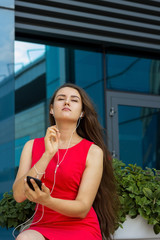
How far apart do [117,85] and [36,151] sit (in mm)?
3824

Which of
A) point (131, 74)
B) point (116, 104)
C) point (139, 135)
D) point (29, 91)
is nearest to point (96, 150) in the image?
point (29, 91)

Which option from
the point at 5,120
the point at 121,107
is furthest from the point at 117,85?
the point at 5,120

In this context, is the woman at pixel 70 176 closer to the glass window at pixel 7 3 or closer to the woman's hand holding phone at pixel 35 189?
the woman's hand holding phone at pixel 35 189

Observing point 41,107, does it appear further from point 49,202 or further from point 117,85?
point 49,202

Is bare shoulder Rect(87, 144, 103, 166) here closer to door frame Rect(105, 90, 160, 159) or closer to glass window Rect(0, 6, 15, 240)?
glass window Rect(0, 6, 15, 240)

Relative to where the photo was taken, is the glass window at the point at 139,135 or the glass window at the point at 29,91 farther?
the glass window at the point at 139,135

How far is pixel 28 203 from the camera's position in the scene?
9.10ft

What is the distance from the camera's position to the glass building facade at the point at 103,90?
5.47 meters

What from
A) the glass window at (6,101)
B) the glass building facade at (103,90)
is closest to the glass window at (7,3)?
the glass window at (6,101)

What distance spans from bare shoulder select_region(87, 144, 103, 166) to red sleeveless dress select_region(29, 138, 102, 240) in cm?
2

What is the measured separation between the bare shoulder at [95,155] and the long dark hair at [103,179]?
150mm

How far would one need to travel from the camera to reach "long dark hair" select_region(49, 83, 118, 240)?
2475mm

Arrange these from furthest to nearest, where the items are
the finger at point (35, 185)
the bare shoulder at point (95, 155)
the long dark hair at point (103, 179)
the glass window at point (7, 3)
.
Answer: the glass window at point (7, 3) < the long dark hair at point (103, 179) < the bare shoulder at point (95, 155) < the finger at point (35, 185)

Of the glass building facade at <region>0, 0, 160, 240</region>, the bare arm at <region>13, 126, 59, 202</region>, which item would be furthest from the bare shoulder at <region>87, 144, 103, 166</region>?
the glass building facade at <region>0, 0, 160, 240</region>
